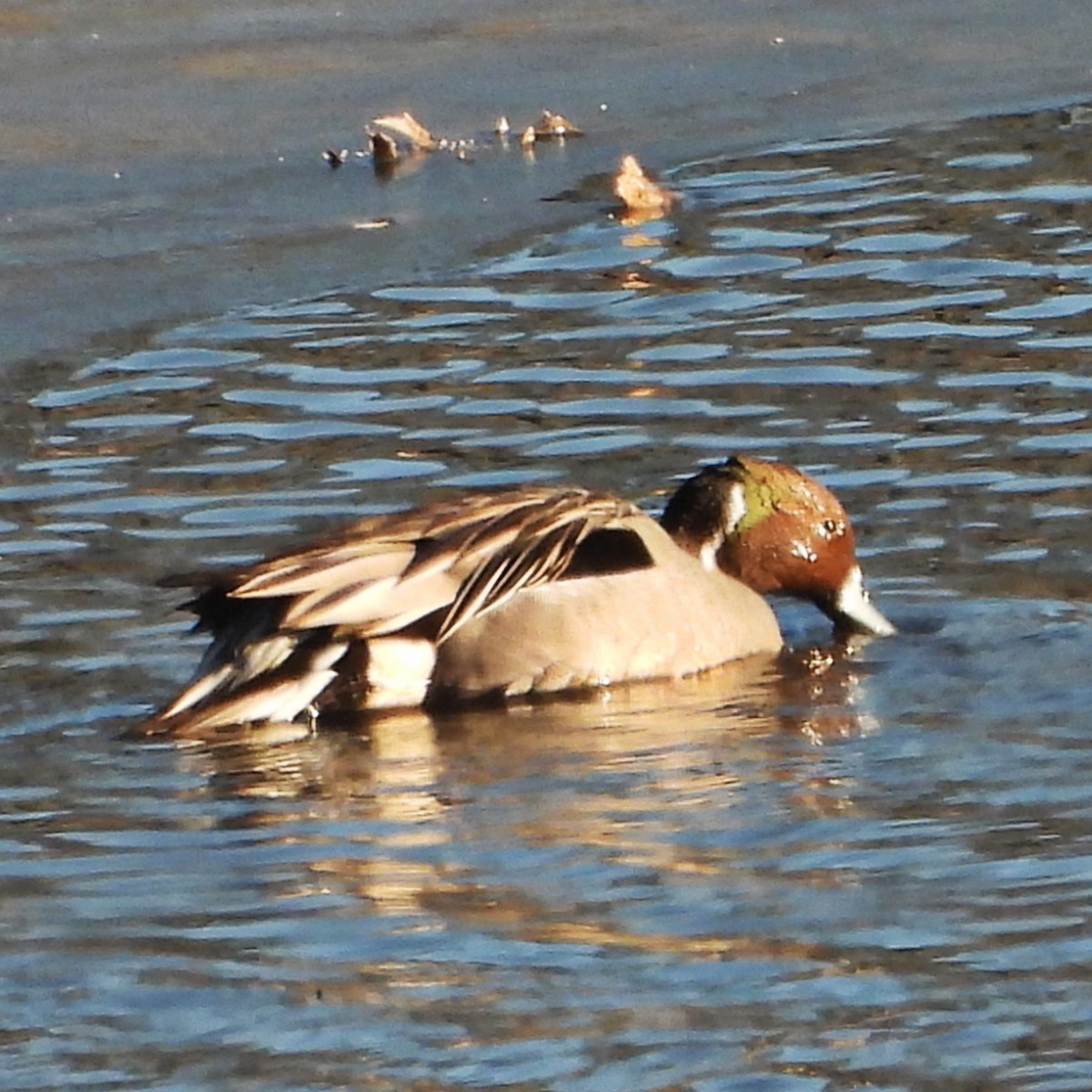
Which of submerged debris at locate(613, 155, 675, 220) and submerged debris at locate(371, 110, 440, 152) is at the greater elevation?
submerged debris at locate(371, 110, 440, 152)

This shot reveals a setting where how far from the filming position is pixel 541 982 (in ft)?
17.6

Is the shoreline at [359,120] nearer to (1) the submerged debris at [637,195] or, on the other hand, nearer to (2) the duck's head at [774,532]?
(1) the submerged debris at [637,195]

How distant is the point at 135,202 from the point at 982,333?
3630 mm

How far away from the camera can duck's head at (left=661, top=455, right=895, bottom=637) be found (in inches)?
320

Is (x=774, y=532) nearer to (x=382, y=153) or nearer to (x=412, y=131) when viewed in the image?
(x=382, y=153)

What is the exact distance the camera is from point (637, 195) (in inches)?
467

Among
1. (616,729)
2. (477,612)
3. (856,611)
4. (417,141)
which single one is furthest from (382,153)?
(616,729)

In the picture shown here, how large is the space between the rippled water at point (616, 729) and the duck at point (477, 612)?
0.41ft

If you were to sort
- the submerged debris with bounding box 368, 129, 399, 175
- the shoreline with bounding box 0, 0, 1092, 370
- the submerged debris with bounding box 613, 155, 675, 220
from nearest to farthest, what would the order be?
the shoreline with bounding box 0, 0, 1092, 370 → the submerged debris with bounding box 613, 155, 675, 220 → the submerged debris with bounding box 368, 129, 399, 175

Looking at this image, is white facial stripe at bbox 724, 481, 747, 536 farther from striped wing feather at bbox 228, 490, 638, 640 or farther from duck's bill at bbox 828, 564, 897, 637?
striped wing feather at bbox 228, 490, 638, 640

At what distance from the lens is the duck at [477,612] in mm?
7395

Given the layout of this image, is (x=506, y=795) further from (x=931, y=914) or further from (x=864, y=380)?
(x=864, y=380)

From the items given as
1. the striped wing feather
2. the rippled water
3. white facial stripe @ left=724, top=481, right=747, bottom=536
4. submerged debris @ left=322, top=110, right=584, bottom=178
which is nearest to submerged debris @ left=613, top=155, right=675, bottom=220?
the rippled water

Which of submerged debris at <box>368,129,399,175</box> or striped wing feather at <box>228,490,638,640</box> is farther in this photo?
submerged debris at <box>368,129,399,175</box>
